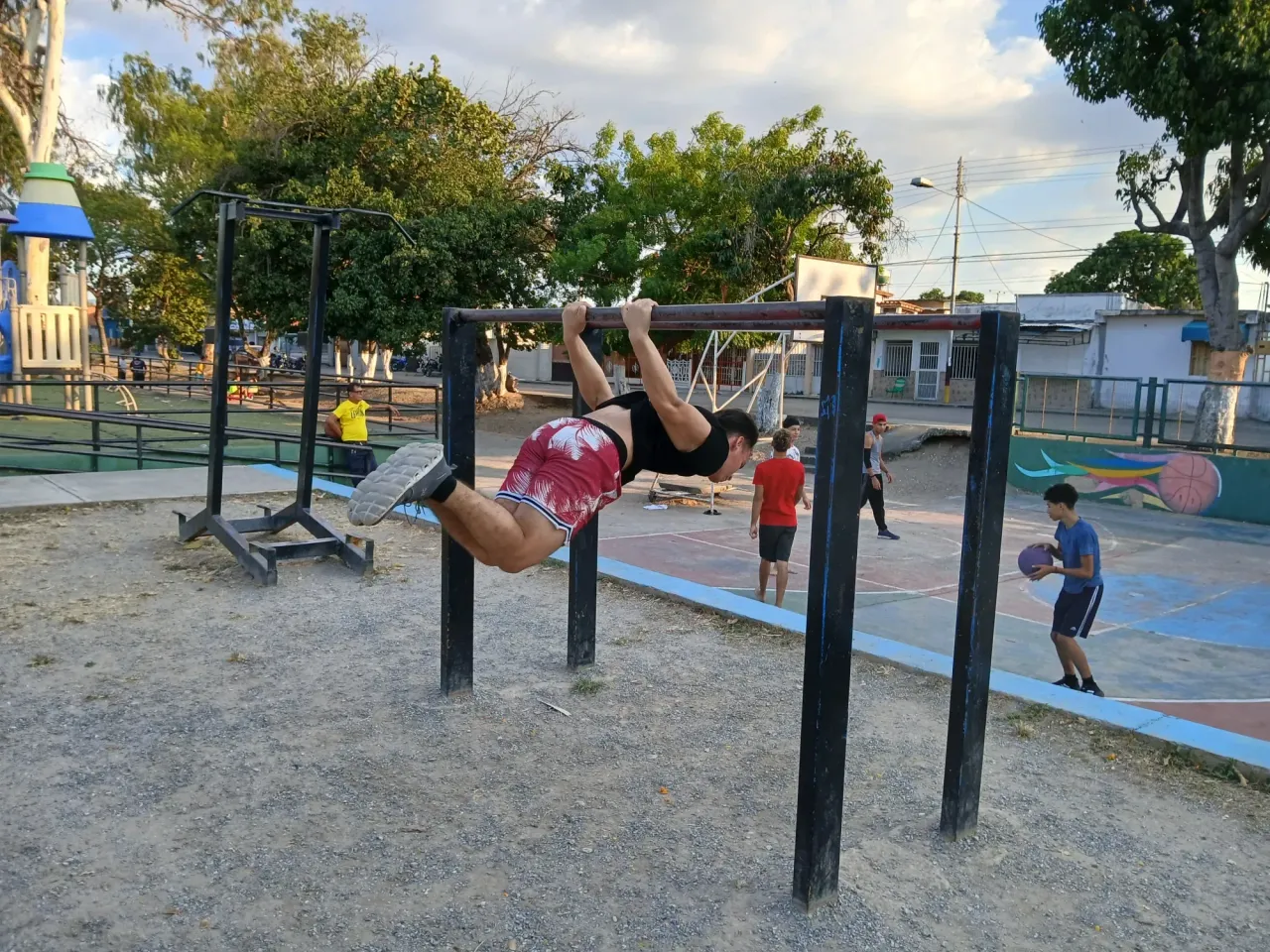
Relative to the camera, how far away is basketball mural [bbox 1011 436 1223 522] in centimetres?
1427

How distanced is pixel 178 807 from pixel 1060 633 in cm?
504

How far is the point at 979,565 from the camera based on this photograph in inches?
122

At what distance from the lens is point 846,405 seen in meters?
2.78

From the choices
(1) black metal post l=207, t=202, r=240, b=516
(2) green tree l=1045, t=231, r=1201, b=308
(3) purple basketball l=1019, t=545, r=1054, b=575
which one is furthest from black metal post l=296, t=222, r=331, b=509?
(2) green tree l=1045, t=231, r=1201, b=308

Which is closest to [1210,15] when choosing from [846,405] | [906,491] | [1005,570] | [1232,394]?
[1232,394]

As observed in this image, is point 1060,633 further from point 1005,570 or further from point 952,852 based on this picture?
point 1005,570

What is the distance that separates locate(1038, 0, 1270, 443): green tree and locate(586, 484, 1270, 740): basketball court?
12.3ft

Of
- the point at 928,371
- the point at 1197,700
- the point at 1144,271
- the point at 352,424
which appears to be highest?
the point at 1144,271

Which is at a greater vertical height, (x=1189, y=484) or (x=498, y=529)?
(x=498, y=529)

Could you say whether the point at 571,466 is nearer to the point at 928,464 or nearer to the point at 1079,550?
the point at 1079,550

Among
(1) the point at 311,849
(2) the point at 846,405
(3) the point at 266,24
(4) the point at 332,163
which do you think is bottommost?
(1) the point at 311,849

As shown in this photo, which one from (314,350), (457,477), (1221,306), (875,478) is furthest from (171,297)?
(457,477)

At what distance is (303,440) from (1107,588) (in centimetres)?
771

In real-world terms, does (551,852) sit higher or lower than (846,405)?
lower
